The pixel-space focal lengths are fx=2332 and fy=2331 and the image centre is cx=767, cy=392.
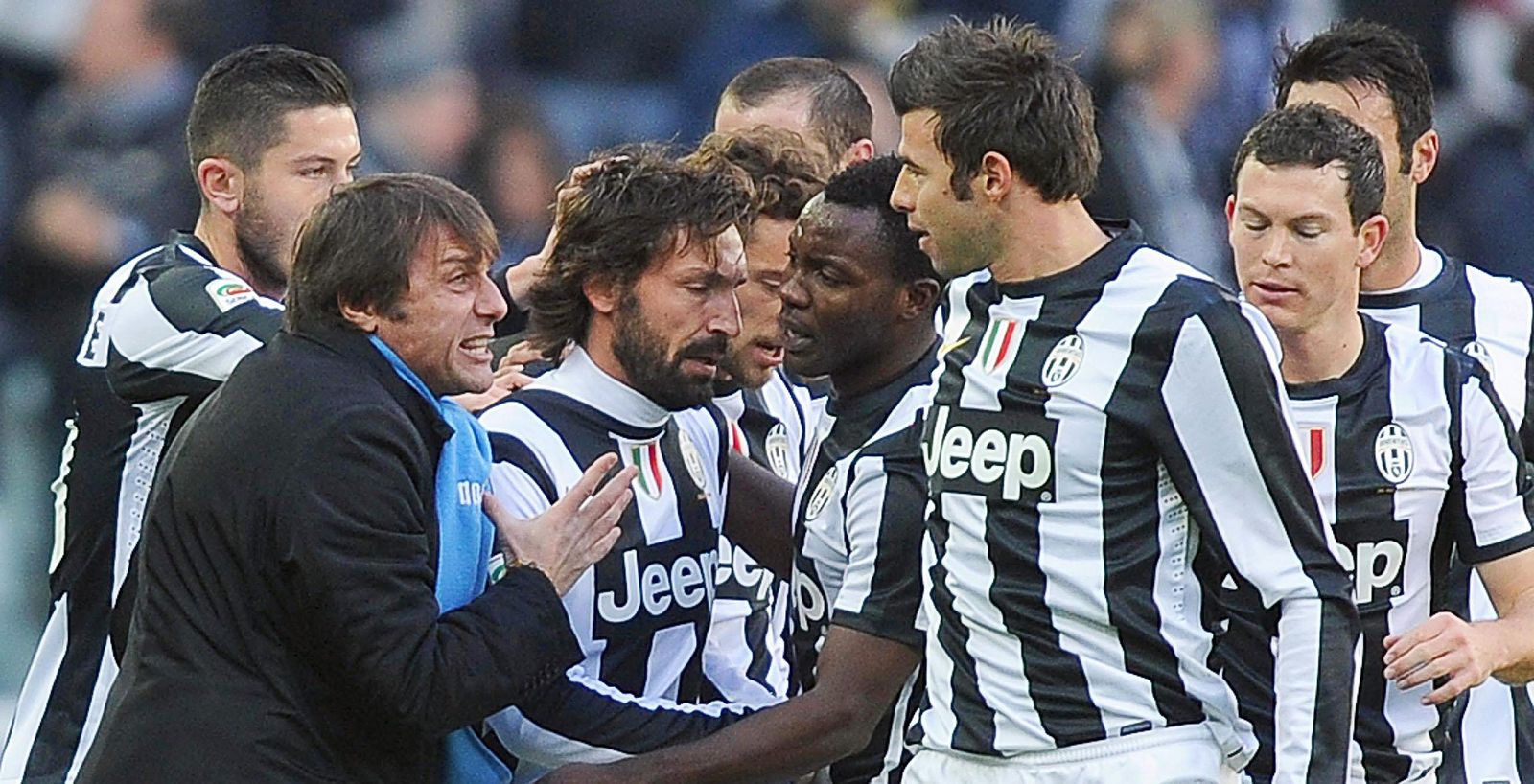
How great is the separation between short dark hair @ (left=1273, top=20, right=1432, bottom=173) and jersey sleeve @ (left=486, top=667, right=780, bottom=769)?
1827 mm

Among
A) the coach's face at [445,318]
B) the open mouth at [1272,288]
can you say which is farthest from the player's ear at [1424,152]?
the coach's face at [445,318]

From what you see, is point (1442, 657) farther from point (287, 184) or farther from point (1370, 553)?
point (287, 184)

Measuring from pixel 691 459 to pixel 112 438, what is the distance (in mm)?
1168

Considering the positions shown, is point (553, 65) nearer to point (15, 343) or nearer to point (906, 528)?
point (15, 343)

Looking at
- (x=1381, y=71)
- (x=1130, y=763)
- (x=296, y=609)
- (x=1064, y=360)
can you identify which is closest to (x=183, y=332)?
(x=296, y=609)

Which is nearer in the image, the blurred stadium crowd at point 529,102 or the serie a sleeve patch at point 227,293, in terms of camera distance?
the serie a sleeve patch at point 227,293

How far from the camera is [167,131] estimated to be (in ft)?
24.7

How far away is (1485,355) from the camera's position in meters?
4.29

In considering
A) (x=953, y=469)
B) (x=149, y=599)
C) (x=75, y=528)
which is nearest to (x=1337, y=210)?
(x=953, y=469)

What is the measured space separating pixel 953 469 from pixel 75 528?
183cm

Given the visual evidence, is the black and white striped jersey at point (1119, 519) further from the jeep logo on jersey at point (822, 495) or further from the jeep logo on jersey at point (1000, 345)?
the jeep logo on jersey at point (822, 495)

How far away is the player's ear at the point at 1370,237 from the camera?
12.4 feet

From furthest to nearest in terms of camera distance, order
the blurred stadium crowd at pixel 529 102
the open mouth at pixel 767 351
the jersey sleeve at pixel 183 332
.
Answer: the blurred stadium crowd at pixel 529 102, the open mouth at pixel 767 351, the jersey sleeve at pixel 183 332

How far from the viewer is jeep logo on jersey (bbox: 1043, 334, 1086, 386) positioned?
337 cm
